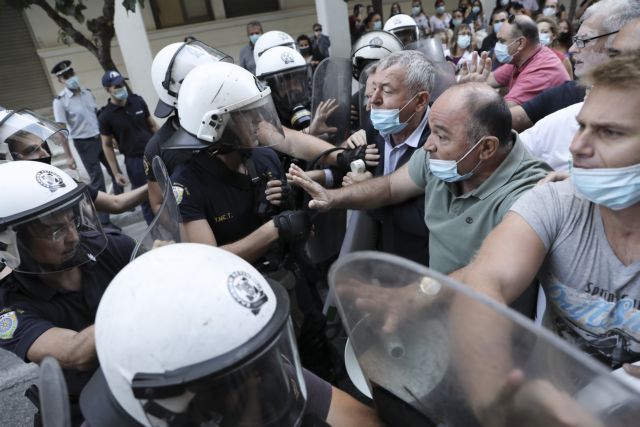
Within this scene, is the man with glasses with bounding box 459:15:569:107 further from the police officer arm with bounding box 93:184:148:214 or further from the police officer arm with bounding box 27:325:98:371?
the police officer arm with bounding box 27:325:98:371

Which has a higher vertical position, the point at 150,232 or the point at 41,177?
the point at 41,177

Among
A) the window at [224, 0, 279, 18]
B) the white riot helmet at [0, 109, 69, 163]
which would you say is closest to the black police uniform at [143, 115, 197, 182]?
the white riot helmet at [0, 109, 69, 163]

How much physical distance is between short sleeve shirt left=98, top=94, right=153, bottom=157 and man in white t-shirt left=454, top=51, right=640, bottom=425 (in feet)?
15.8

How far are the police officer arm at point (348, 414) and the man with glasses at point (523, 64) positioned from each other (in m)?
2.77

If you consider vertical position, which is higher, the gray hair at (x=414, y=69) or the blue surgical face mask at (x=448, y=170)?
the gray hair at (x=414, y=69)

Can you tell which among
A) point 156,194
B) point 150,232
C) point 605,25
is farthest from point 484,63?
point 150,232

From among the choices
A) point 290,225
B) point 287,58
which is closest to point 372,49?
point 287,58

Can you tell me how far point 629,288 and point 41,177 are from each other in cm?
198

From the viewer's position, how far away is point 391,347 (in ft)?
2.76

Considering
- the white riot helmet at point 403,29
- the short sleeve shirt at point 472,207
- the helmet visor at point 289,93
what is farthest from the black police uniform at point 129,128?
the short sleeve shirt at point 472,207

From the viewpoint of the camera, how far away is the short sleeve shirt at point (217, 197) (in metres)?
1.97

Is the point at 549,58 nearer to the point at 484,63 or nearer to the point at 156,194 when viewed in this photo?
the point at 484,63

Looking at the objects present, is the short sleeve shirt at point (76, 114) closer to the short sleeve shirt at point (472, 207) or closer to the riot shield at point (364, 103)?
the riot shield at point (364, 103)

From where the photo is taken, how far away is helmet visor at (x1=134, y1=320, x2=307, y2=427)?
90 centimetres
